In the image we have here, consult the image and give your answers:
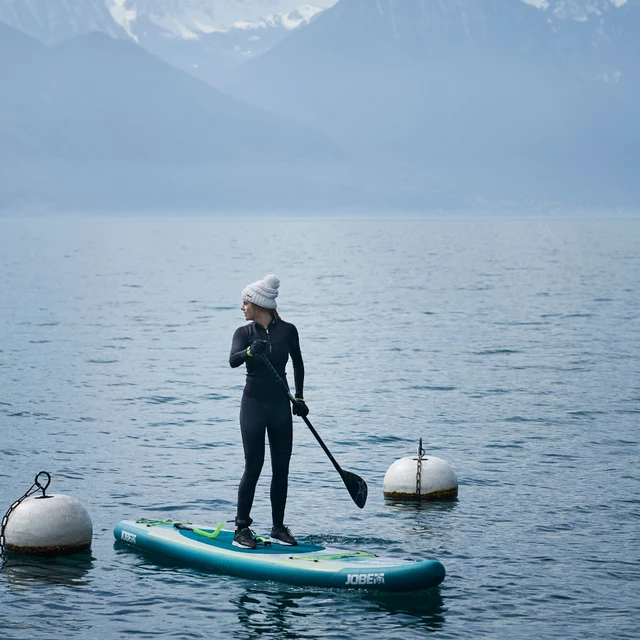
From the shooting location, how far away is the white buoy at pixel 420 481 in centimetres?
1881

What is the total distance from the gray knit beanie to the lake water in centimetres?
315

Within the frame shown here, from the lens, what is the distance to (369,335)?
4941 cm

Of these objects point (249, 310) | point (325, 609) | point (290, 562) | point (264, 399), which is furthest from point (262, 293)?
point (325, 609)

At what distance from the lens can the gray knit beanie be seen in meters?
14.2

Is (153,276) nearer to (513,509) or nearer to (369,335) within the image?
(369,335)

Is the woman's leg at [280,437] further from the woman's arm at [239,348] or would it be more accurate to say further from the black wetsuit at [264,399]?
the woman's arm at [239,348]

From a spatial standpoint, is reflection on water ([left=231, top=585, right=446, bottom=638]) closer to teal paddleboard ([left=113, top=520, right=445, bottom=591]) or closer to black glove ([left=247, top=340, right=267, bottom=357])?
teal paddleboard ([left=113, top=520, right=445, bottom=591])

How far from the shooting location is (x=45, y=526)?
15539 mm

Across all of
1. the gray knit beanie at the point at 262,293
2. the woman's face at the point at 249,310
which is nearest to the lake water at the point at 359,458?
the woman's face at the point at 249,310

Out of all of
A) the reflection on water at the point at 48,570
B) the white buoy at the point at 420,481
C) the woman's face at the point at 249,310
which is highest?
the woman's face at the point at 249,310

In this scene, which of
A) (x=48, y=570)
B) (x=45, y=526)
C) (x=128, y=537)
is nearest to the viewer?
(x=48, y=570)

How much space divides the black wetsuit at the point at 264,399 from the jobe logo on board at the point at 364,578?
57.9 inches

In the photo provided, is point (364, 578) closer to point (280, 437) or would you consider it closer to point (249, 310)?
point (280, 437)

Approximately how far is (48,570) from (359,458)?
8.52m
